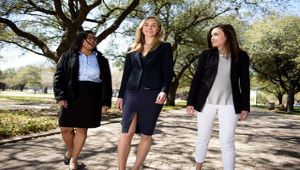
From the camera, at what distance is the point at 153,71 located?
5.00m

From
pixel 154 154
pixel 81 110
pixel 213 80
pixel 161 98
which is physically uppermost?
pixel 213 80

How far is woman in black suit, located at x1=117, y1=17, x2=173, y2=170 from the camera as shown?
16.2ft

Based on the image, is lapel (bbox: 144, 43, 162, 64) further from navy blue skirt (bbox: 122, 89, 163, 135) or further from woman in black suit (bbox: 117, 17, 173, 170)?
navy blue skirt (bbox: 122, 89, 163, 135)

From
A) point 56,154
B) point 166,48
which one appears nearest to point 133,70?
point 166,48

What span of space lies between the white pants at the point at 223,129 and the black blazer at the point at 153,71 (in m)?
0.59

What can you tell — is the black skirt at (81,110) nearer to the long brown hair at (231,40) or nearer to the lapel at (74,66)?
the lapel at (74,66)

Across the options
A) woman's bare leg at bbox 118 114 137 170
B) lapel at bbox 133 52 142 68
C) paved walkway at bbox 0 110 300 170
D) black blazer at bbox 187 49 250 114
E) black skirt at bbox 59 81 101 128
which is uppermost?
lapel at bbox 133 52 142 68

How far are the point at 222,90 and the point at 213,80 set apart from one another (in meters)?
0.16

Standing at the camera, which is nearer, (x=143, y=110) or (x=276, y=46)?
(x=143, y=110)

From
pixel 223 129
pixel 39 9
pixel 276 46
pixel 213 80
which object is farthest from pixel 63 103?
pixel 276 46

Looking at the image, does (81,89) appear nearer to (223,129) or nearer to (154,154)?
(223,129)

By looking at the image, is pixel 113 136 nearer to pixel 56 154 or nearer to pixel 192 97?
pixel 56 154

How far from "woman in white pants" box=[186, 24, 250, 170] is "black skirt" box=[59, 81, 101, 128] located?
4.48 ft

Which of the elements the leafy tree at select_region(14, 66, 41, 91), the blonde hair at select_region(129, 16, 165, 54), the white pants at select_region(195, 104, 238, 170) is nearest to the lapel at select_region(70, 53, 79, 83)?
the blonde hair at select_region(129, 16, 165, 54)
